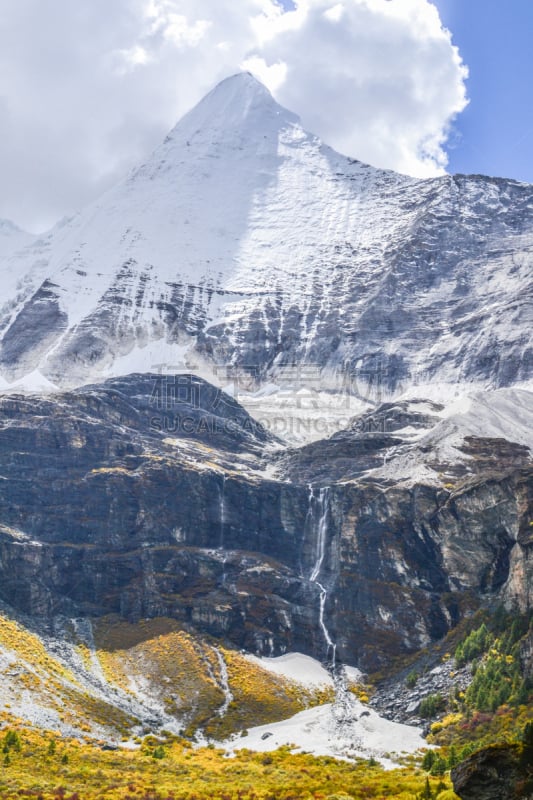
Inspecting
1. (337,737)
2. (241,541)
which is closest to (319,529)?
(241,541)

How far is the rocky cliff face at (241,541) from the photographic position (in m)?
121

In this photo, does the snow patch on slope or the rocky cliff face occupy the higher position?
the rocky cliff face

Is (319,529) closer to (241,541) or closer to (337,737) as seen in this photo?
(241,541)

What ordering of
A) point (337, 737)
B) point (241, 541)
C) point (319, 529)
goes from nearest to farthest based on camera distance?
point (337, 737)
point (319, 529)
point (241, 541)

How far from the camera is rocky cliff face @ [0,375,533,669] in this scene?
120688 mm

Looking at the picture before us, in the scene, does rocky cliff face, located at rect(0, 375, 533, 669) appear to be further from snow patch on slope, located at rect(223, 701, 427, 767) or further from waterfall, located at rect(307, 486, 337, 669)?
snow patch on slope, located at rect(223, 701, 427, 767)

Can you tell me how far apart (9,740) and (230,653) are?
144ft

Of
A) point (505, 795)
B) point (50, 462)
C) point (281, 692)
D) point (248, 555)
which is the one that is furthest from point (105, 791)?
point (50, 462)

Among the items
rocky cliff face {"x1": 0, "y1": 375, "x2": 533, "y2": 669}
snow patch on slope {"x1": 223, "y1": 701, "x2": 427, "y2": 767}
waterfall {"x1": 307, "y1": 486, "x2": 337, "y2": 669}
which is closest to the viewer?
snow patch on slope {"x1": 223, "y1": 701, "x2": 427, "y2": 767}

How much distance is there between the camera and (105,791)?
66.3 metres

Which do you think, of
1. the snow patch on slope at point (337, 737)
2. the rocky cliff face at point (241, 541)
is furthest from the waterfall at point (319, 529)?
the snow patch on slope at point (337, 737)

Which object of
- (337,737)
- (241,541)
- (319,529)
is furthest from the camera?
(241,541)

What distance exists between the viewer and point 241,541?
149500 millimetres

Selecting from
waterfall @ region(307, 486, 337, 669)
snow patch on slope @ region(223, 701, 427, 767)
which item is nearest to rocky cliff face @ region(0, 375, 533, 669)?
waterfall @ region(307, 486, 337, 669)
